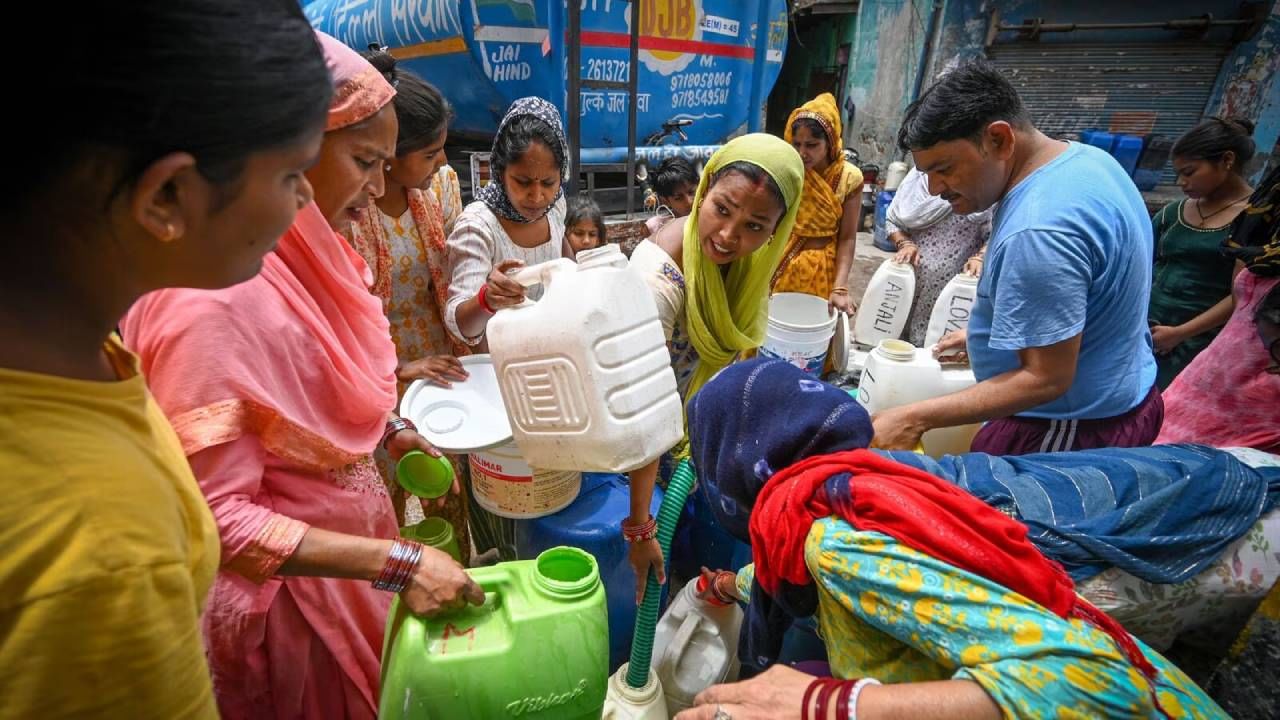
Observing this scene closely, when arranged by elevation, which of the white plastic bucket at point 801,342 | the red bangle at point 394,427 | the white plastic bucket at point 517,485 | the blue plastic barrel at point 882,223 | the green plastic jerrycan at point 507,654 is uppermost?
the red bangle at point 394,427

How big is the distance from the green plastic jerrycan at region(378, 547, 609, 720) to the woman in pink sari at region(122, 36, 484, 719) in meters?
0.07

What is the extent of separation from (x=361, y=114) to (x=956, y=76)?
1.45m

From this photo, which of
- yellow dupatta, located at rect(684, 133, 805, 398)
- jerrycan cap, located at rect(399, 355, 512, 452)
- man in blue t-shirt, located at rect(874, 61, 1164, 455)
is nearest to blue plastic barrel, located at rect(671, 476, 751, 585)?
yellow dupatta, located at rect(684, 133, 805, 398)

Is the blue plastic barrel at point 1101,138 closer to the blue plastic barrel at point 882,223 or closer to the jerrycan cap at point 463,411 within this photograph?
the blue plastic barrel at point 882,223

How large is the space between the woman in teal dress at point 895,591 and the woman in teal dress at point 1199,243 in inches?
A: 98.1

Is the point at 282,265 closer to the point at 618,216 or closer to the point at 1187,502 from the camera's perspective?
the point at 1187,502

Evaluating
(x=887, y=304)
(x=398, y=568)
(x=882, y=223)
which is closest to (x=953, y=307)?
(x=887, y=304)

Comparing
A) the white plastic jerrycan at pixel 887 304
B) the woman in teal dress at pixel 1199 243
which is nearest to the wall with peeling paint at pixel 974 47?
the woman in teal dress at pixel 1199 243

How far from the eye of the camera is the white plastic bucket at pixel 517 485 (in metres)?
1.57

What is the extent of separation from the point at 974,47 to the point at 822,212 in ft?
20.4

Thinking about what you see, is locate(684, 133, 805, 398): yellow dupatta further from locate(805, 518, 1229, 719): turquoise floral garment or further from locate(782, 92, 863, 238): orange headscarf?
locate(782, 92, 863, 238): orange headscarf

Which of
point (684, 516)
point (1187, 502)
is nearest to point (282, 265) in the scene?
point (684, 516)

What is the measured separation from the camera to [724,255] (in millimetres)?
1862

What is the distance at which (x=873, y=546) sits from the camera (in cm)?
90
